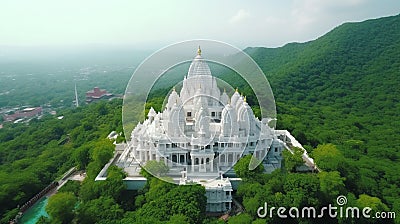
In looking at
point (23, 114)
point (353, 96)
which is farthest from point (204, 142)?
point (23, 114)

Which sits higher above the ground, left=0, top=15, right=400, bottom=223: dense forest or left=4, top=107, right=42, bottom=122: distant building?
left=0, top=15, right=400, bottom=223: dense forest

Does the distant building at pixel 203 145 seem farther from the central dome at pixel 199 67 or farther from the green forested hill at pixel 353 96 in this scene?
the green forested hill at pixel 353 96

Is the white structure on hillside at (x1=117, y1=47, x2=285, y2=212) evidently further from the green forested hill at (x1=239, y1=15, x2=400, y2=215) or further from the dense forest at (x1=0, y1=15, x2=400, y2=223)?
the green forested hill at (x1=239, y1=15, x2=400, y2=215)

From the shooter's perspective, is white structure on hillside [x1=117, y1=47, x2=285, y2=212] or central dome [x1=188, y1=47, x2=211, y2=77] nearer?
white structure on hillside [x1=117, y1=47, x2=285, y2=212]

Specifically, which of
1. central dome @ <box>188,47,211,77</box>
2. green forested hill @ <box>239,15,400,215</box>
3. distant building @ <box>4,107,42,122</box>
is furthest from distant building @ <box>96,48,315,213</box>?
distant building @ <box>4,107,42,122</box>

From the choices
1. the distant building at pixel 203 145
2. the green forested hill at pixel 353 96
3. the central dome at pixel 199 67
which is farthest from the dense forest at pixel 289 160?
the central dome at pixel 199 67

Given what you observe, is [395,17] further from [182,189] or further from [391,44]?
[182,189]
